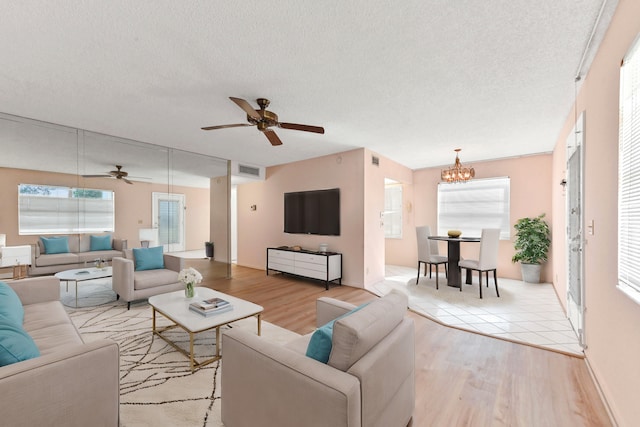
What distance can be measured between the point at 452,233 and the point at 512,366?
9.90 ft

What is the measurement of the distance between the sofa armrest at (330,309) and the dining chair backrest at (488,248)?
3406mm

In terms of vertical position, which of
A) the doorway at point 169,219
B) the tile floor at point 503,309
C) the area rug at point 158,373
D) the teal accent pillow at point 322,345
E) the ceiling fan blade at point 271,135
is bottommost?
the tile floor at point 503,309

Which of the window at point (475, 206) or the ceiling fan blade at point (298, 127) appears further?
the window at point (475, 206)

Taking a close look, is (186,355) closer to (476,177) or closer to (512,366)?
(512,366)

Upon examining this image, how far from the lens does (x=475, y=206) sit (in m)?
5.84

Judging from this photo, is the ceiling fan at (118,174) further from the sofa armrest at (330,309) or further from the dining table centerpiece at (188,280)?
the sofa armrest at (330,309)

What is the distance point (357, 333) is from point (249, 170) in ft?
18.2

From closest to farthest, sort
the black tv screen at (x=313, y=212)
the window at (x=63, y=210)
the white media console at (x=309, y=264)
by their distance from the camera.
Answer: the window at (x=63, y=210)
the white media console at (x=309, y=264)
the black tv screen at (x=313, y=212)

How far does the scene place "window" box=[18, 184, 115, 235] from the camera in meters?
3.55

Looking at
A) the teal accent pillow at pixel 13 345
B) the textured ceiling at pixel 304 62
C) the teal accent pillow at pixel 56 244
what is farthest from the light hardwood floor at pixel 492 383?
the teal accent pillow at pixel 56 244

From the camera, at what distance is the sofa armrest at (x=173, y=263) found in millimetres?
4168

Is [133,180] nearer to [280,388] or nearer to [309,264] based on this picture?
[309,264]

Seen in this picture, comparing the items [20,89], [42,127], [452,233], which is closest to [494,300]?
[452,233]

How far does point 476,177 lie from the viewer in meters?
5.84
